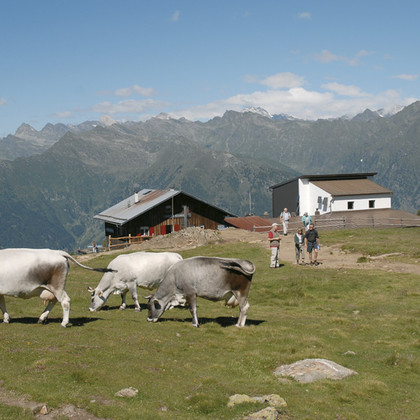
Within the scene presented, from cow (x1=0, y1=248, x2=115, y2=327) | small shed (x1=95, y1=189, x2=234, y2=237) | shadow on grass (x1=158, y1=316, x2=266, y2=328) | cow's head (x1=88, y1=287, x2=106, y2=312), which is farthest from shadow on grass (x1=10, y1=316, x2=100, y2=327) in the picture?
small shed (x1=95, y1=189, x2=234, y2=237)

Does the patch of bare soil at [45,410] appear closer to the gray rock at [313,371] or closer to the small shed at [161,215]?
the gray rock at [313,371]

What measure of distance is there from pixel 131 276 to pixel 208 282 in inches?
197

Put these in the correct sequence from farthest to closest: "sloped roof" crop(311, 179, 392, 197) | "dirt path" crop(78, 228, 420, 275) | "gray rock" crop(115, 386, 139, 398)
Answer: "sloped roof" crop(311, 179, 392, 197) < "dirt path" crop(78, 228, 420, 275) < "gray rock" crop(115, 386, 139, 398)

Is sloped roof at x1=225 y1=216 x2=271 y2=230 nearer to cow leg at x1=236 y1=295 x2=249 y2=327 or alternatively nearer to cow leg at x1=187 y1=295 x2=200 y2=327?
cow leg at x1=236 y1=295 x2=249 y2=327

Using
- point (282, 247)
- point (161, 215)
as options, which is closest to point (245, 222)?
point (161, 215)

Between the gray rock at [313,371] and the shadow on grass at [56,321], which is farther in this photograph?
the shadow on grass at [56,321]

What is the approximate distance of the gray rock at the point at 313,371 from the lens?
1377 cm

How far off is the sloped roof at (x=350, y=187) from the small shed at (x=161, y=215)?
1717cm

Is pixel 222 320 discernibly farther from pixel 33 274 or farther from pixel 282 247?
pixel 282 247

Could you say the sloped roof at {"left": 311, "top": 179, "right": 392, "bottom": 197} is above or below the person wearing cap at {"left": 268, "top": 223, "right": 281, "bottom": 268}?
above

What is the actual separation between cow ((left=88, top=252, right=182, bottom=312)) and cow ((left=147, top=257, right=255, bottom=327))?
10.7ft

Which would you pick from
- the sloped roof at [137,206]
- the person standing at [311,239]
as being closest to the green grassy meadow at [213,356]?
the person standing at [311,239]

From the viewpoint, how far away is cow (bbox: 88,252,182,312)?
22.2 m

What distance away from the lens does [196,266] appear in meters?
18.9
